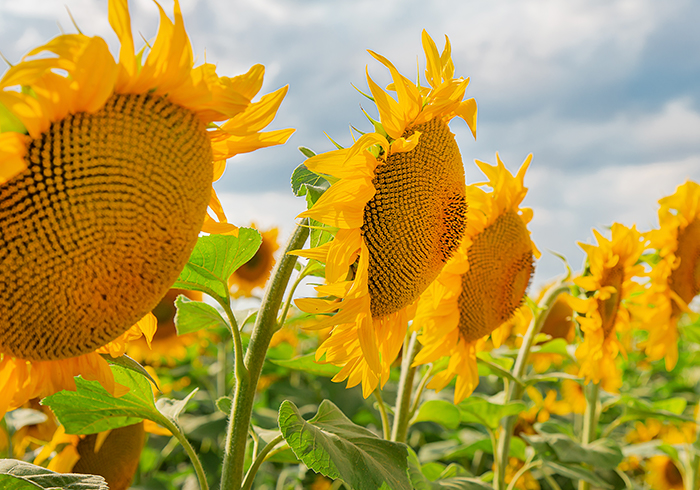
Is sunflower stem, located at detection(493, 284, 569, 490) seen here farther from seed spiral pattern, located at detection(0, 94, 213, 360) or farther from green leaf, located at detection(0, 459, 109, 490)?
seed spiral pattern, located at detection(0, 94, 213, 360)

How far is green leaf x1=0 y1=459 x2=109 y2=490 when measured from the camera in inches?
33.6

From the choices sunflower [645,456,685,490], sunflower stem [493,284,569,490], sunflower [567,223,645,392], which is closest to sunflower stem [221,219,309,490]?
sunflower stem [493,284,569,490]

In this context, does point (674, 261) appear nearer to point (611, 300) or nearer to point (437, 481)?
point (611, 300)

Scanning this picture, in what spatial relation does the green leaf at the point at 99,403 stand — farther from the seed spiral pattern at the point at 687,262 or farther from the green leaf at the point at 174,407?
the seed spiral pattern at the point at 687,262

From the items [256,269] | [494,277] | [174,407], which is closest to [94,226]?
[174,407]

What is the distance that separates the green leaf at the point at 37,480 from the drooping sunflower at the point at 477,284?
91 centimetres

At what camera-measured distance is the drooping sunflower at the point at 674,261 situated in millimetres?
2457

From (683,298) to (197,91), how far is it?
8.22 feet

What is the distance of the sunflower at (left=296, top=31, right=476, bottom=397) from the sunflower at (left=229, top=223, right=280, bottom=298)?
11.2 feet

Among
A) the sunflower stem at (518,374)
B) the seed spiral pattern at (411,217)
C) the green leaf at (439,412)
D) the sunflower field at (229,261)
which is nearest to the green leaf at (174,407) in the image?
the sunflower field at (229,261)

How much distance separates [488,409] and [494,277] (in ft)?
1.74

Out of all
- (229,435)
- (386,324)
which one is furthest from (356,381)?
(229,435)

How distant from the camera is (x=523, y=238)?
177 centimetres

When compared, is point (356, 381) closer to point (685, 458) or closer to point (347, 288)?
point (347, 288)
